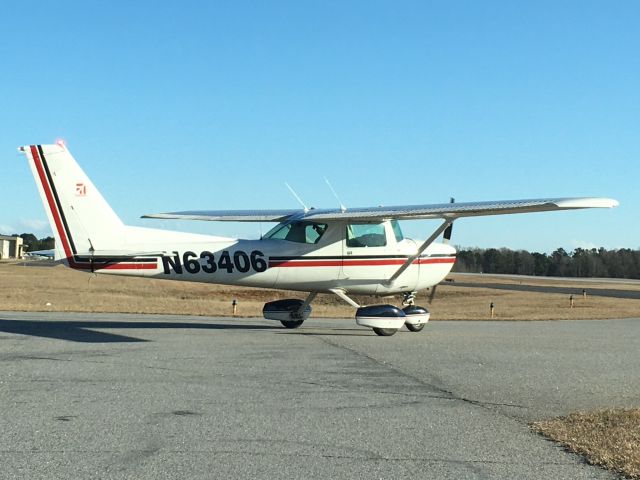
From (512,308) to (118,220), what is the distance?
78.2 feet

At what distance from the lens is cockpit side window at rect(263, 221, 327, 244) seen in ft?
56.9

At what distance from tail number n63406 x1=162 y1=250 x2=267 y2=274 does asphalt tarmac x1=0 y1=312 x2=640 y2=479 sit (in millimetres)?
1543

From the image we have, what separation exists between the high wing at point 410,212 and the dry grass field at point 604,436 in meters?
6.44

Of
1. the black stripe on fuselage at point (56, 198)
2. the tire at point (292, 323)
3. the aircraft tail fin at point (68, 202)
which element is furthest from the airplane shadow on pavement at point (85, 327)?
the black stripe on fuselage at point (56, 198)

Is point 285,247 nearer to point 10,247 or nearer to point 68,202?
point 68,202

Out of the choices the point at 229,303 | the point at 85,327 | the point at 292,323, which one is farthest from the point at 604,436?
the point at 229,303

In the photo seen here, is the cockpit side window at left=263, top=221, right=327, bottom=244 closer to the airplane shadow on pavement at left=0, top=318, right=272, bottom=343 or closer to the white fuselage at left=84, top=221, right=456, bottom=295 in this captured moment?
the white fuselage at left=84, top=221, right=456, bottom=295

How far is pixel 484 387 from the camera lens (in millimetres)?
9625

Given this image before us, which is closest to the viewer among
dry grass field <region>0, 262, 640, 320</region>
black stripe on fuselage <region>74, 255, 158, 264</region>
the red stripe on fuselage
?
black stripe on fuselage <region>74, 255, 158, 264</region>

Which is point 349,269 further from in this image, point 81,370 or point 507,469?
point 507,469

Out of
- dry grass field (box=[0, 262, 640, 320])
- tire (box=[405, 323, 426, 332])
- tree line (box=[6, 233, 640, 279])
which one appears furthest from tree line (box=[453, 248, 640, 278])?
tire (box=[405, 323, 426, 332])

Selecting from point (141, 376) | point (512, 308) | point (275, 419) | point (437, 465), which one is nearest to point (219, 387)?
point (141, 376)

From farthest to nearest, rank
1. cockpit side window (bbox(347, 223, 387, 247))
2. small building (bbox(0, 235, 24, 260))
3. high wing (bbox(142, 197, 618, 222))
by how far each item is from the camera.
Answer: small building (bbox(0, 235, 24, 260)) → cockpit side window (bbox(347, 223, 387, 247)) → high wing (bbox(142, 197, 618, 222))

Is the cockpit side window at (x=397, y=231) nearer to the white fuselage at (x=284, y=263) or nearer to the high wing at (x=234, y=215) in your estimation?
the white fuselage at (x=284, y=263)
